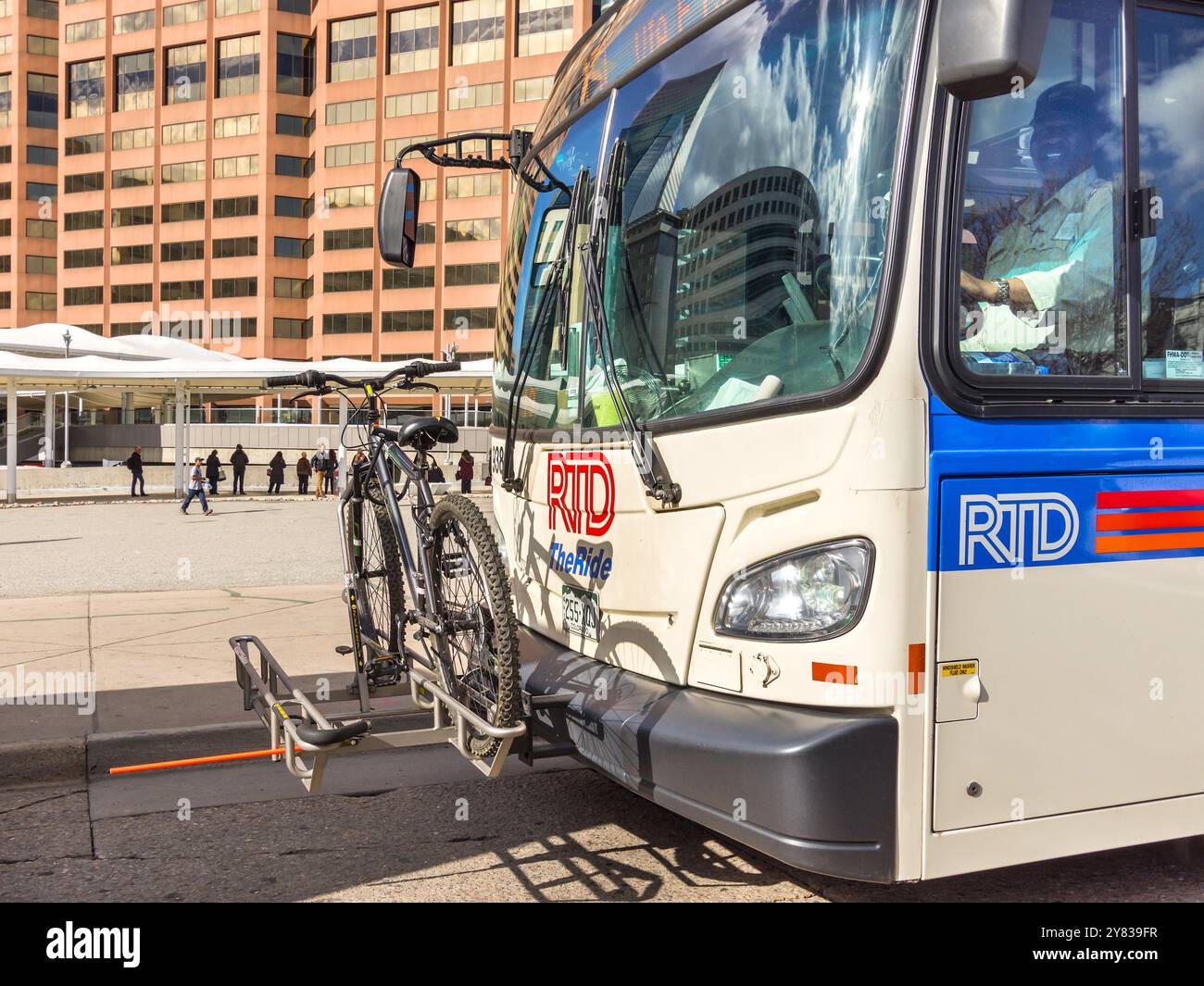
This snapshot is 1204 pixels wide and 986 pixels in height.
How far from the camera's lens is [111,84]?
78.9 meters

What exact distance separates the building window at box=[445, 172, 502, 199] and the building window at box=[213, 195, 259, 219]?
14.0m

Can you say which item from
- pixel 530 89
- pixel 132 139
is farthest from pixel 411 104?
pixel 132 139

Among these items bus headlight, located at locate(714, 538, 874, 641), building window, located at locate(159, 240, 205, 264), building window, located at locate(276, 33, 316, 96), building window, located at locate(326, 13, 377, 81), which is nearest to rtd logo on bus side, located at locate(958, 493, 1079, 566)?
bus headlight, located at locate(714, 538, 874, 641)

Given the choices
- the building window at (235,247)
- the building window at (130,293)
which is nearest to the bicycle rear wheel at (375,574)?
the building window at (235,247)

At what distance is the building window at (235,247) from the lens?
7550 cm

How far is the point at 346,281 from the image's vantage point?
7262 centimetres

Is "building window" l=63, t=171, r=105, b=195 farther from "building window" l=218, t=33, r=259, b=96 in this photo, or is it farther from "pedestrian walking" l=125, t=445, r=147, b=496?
"pedestrian walking" l=125, t=445, r=147, b=496

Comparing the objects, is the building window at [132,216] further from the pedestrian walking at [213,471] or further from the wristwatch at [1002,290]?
the wristwatch at [1002,290]

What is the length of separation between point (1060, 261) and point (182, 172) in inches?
3233

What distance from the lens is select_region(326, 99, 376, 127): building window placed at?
235 ft

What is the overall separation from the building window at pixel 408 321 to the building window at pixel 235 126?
50.8 ft

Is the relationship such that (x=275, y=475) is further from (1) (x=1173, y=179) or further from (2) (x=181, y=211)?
(2) (x=181, y=211)
